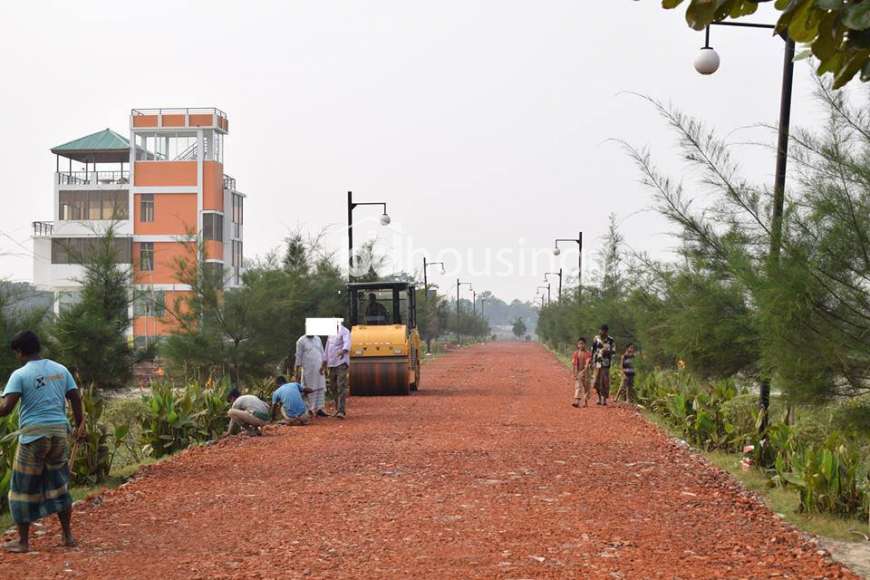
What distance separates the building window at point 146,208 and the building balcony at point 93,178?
224cm

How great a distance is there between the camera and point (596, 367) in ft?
76.6

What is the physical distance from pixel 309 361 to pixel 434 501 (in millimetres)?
9786

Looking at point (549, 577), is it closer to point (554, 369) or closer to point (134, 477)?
point (134, 477)

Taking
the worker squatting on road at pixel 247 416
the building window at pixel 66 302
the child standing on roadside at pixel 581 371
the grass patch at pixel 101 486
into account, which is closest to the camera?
the grass patch at pixel 101 486

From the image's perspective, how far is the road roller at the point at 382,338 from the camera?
83.4 feet

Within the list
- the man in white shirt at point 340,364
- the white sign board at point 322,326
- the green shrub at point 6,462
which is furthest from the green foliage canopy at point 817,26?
the white sign board at point 322,326

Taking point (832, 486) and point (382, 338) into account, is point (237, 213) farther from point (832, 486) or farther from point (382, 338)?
point (832, 486)

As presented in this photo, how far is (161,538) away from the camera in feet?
29.1

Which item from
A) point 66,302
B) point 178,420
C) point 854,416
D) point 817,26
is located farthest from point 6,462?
point 66,302

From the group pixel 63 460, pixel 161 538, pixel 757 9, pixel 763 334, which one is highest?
pixel 757 9

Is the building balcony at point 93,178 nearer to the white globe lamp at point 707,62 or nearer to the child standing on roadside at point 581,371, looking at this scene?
the child standing on roadside at point 581,371

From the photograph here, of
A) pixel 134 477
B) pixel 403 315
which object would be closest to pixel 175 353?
pixel 403 315

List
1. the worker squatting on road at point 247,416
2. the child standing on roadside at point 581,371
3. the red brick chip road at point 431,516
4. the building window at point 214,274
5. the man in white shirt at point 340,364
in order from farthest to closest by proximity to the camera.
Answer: the building window at point 214,274 → the child standing on roadside at point 581,371 → the man in white shirt at point 340,364 → the worker squatting on road at point 247,416 → the red brick chip road at point 431,516

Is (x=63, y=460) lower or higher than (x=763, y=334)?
lower
